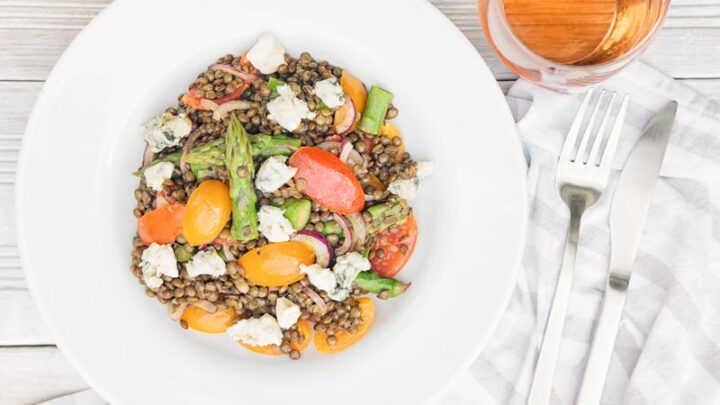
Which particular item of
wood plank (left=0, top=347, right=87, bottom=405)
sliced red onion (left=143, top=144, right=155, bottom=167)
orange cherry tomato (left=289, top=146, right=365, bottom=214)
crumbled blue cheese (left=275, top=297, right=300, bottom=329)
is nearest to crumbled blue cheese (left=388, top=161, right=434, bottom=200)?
orange cherry tomato (left=289, top=146, right=365, bottom=214)

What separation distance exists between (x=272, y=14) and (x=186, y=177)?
0.51m

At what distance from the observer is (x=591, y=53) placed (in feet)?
7.23

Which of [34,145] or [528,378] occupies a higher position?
[34,145]

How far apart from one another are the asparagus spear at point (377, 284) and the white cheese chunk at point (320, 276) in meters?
0.09

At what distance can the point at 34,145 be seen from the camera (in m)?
2.20

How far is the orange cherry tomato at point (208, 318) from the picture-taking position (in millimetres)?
2312

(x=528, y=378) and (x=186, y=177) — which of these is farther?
(x=528, y=378)

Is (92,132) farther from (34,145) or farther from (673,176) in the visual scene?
(673,176)

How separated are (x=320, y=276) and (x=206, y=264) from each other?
12.5 inches

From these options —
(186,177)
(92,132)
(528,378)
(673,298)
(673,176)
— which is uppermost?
(92,132)

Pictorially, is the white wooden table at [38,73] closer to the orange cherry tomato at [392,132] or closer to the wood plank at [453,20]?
the wood plank at [453,20]

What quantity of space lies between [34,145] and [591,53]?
1540 millimetres

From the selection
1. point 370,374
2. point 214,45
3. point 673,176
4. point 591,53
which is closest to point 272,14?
point 214,45

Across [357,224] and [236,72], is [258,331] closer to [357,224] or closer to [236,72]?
[357,224]
